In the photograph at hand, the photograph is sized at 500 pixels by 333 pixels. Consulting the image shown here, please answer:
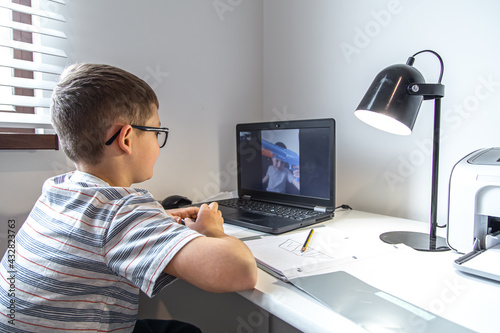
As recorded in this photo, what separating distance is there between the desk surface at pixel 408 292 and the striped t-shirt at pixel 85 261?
17 cm

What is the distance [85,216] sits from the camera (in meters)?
0.55

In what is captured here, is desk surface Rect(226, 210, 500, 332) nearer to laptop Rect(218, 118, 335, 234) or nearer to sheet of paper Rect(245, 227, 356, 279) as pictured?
sheet of paper Rect(245, 227, 356, 279)

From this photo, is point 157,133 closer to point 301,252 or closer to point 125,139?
point 125,139

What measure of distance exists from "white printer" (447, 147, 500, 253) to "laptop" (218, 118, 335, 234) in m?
0.36

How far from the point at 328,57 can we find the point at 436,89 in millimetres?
599

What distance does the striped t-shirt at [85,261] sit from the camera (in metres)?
0.53

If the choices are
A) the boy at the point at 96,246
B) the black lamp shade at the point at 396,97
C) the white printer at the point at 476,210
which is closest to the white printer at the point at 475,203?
the white printer at the point at 476,210

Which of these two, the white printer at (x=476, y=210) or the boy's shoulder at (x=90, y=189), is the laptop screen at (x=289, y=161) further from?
the boy's shoulder at (x=90, y=189)

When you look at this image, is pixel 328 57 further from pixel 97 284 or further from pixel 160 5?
pixel 97 284

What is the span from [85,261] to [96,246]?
0.03 metres

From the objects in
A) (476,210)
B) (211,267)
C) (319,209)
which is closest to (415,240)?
(476,210)

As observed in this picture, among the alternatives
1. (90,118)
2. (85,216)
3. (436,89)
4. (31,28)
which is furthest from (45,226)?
(436,89)

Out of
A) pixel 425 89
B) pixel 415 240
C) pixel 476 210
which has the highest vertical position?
pixel 425 89

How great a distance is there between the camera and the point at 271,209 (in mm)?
1062
